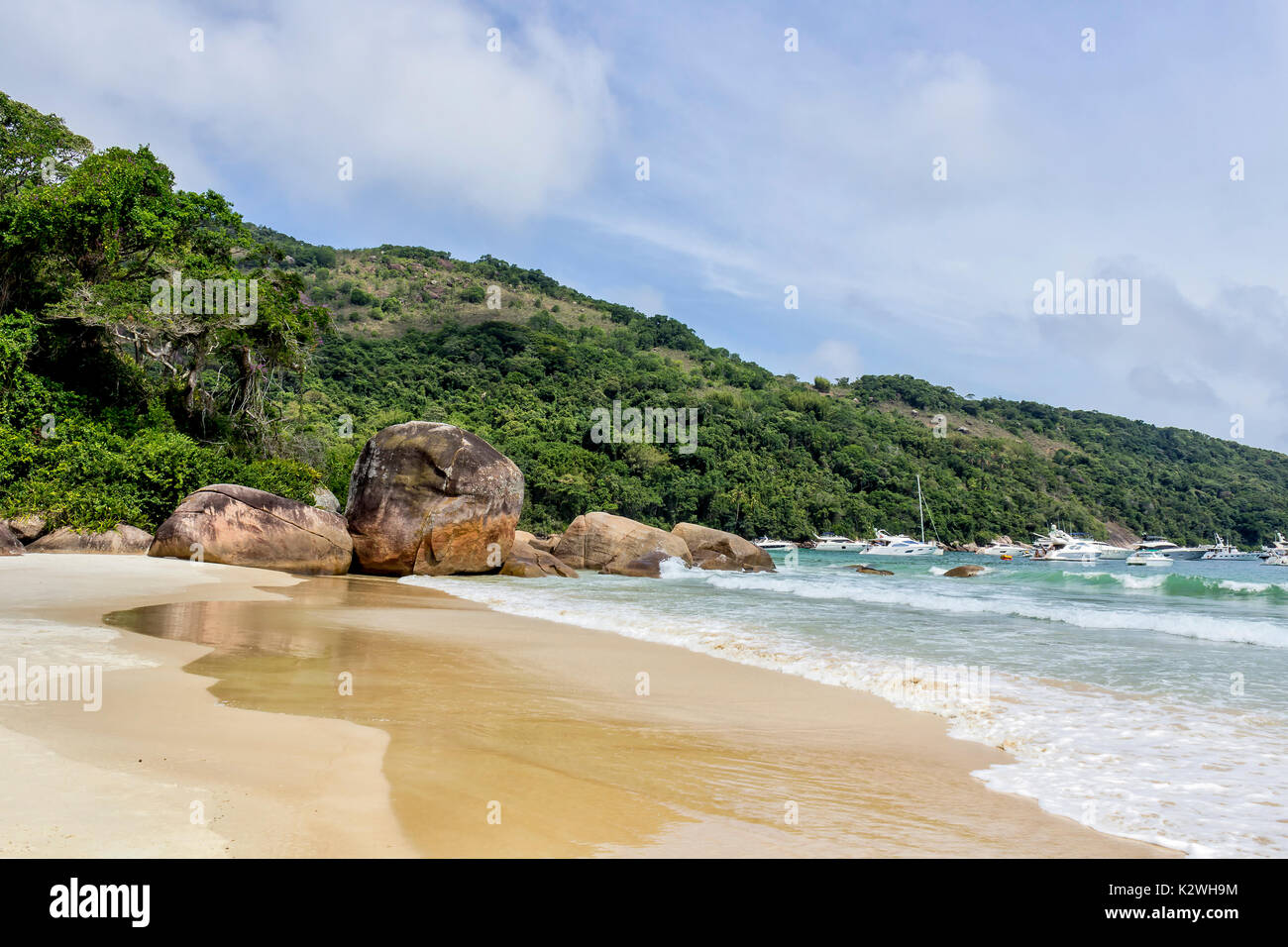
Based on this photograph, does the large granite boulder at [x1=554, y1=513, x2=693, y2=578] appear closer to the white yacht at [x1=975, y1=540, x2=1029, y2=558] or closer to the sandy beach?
the sandy beach

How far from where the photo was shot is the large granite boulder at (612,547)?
86.5 ft

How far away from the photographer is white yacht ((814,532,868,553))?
219ft

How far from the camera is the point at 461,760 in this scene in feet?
13.3

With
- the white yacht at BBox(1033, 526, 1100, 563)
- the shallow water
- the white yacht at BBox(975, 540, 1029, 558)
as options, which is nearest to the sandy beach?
the shallow water

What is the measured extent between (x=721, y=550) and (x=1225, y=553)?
6469 cm

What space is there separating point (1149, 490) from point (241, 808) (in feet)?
318

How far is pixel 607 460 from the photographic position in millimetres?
60312

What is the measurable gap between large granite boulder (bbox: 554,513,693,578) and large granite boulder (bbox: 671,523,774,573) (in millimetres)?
2450

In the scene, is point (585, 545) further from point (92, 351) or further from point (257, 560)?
point (92, 351)

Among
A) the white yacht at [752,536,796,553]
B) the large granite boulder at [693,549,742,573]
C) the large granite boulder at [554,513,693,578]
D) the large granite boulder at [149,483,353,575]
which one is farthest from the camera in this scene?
the white yacht at [752,536,796,553]

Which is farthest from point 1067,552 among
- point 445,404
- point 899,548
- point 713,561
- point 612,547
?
point 445,404

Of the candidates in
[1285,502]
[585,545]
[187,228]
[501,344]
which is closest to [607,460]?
[501,344]

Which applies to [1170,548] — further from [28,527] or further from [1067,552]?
[28,527]

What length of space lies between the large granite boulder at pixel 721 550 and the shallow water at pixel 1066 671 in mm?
10212
